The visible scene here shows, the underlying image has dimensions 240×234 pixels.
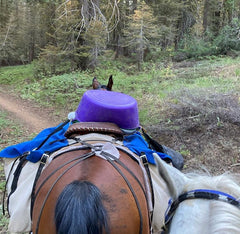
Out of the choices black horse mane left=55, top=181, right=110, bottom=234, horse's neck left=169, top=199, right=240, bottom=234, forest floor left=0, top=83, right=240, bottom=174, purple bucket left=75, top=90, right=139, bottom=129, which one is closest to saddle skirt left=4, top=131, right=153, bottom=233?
purple bucket left=75, top=90, right=139, bottom=129

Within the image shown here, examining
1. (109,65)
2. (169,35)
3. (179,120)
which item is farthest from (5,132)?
(169,35)

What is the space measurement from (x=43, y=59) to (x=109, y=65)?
3.43 m

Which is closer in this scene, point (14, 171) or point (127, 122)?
point (14, 171)

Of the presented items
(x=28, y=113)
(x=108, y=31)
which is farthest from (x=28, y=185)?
(x=108, y=31)

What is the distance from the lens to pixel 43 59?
11883 mm

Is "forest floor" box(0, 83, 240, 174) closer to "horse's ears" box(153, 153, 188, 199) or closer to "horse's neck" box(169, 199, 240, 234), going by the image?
"horse's ears" box(153, 153, 188, 199)

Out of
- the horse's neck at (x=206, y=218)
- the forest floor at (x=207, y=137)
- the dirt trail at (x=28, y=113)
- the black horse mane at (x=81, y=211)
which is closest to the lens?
the horse's neck at (x=206, y=218)

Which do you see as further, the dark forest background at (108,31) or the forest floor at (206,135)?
the dark forest background at (108,31)

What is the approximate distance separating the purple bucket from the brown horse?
0.51m

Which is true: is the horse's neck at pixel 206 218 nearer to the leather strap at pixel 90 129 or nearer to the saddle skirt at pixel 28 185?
the saddle skirt at pixel 28 185

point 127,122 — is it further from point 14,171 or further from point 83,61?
point 83,61

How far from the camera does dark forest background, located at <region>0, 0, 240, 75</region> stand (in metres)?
10.8

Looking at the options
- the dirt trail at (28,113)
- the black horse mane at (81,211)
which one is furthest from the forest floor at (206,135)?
the black horse mane at (81,211)

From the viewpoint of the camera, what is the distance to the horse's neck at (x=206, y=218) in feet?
3.27
